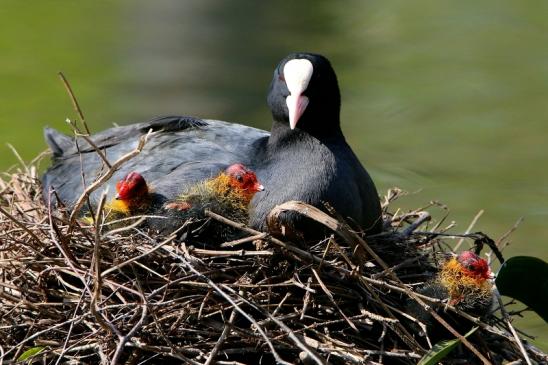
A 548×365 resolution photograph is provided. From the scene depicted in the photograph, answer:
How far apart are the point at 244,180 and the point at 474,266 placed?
769 millimetres

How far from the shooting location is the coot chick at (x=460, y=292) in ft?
11.8

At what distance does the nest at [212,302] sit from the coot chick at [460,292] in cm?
3

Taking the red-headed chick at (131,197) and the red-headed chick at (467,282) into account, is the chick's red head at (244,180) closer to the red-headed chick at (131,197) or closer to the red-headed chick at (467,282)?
the red-headed chick at (131,197)

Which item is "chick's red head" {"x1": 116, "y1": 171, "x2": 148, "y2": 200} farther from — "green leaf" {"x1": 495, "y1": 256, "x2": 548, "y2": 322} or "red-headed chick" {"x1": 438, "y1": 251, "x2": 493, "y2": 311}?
"green leaf" {"x1": 495, "y1": 256, "x2": 548, "y2": 322}

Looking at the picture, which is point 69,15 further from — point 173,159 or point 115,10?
point 173,159

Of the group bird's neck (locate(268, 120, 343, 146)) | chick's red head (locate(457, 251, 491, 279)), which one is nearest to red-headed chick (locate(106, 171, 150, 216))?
bird's neck (locate(268, 120, 343, 146))

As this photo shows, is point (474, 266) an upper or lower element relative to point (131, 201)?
upper

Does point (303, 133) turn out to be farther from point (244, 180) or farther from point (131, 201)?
point (131, 201)

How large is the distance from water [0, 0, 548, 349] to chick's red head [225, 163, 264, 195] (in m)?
3.25

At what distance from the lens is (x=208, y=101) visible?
915 centimetres

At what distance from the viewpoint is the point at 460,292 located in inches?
142

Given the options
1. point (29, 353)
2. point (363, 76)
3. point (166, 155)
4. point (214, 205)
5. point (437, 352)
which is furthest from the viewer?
point (363, 76)

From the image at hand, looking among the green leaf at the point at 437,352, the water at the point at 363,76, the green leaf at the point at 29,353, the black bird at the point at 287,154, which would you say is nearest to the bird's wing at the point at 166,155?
Result: the black bird at the point at 287,154

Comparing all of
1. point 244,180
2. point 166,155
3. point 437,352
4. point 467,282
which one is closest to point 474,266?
point 467,282
